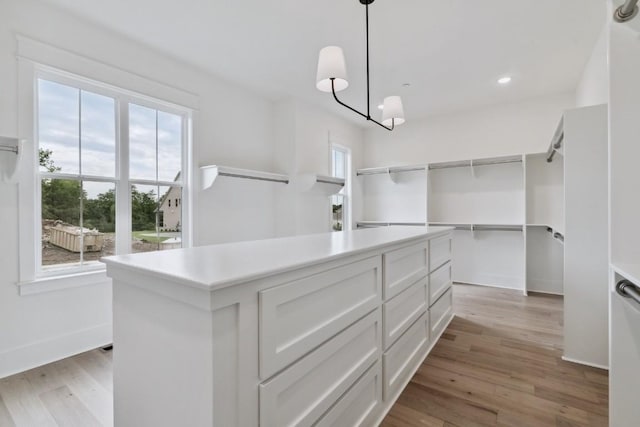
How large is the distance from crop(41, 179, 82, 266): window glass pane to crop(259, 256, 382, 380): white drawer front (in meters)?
2.51

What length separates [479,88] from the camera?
405 cm

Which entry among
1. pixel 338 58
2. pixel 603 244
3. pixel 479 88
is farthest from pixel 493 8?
pixel 603 244

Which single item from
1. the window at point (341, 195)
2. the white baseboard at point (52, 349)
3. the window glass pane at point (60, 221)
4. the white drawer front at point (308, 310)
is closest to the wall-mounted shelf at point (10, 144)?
the window glass pane at point (60, 221)

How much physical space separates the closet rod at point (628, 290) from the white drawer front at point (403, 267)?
98 centimetres

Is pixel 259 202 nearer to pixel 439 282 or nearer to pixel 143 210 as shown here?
pixel 143 210

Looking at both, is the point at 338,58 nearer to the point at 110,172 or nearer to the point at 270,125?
the point at 110,172

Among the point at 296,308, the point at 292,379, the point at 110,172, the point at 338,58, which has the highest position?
the point at 338,58

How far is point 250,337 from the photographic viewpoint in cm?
91

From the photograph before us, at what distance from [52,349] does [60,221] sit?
1.01 metres

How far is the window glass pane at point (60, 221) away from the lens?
96.0 inches

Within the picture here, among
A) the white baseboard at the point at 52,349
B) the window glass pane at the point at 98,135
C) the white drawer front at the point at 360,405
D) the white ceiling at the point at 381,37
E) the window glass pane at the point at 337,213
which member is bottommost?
the white baseboard at the point at 52,349

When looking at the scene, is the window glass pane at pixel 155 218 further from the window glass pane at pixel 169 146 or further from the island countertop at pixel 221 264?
the island countertop at pixel 221 264

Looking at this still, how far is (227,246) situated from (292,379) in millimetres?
791

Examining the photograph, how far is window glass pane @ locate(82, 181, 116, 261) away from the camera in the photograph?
8.76ft
